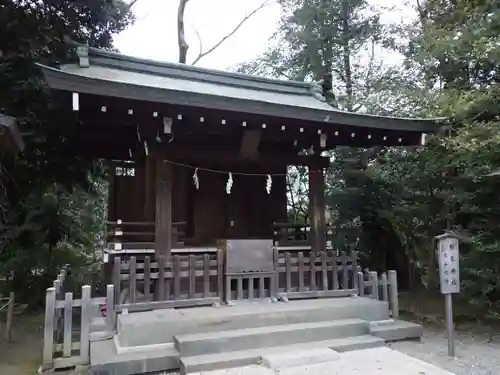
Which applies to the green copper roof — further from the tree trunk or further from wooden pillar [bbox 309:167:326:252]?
the tree trunk

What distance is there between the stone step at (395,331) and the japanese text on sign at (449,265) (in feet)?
2.81

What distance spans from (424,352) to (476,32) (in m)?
4.93

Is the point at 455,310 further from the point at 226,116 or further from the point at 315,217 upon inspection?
the point at 226,116

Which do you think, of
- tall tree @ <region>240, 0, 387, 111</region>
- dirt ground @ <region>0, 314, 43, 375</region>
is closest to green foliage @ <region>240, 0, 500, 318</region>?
tall tree @ <region>240, 0, 387, 111</region>

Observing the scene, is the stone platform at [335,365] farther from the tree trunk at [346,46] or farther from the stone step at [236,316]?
the tree trunk at [346,46]

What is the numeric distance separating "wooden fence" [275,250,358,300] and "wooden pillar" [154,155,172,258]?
1550mm

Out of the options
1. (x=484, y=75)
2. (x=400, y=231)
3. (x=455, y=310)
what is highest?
(x=484, y=75)

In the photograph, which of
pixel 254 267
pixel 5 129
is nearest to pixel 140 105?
pixel 5 129

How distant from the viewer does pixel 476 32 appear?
6422mm

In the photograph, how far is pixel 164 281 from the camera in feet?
16.8

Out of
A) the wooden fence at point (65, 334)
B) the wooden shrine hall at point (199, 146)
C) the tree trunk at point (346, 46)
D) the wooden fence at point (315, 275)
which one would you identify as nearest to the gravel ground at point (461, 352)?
the wooden fence at point (315, 275)

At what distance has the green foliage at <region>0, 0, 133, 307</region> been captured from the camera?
7996mm

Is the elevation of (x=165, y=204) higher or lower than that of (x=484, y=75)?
lower

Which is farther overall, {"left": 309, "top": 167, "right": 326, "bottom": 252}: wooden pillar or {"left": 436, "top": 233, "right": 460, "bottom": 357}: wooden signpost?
{"left": 309, "top": 167, "right": 326, "bottom": 252}: wooden pillar
